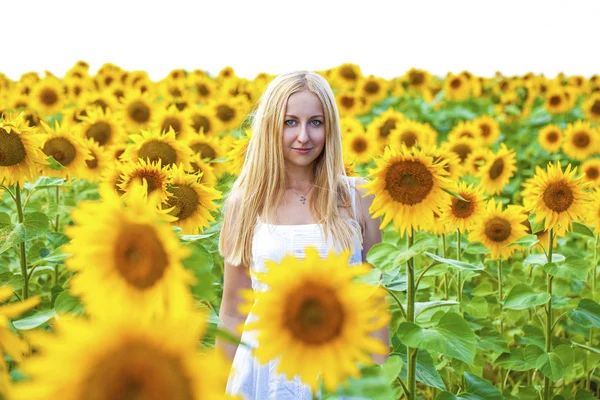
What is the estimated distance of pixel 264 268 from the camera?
2629 mm

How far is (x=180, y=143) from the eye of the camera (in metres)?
3.33

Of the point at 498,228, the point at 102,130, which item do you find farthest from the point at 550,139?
the point at 102,130

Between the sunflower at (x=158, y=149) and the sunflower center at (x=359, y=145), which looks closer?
the sunflower at (x=158, y=149)

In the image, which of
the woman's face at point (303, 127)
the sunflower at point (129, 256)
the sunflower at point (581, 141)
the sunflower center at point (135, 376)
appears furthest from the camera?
the sunflower at point (581, 141)

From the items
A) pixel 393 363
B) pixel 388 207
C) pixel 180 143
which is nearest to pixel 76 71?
pixel 180 143

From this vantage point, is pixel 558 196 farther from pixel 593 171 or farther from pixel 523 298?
pixel 593 171

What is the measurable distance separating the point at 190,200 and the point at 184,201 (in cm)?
2

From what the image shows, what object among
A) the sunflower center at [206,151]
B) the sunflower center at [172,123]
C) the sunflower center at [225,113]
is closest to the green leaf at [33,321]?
the sunflower center at [206,151]

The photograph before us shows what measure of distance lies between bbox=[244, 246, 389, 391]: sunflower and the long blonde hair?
1.51 m

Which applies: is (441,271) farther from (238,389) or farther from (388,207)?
(238,389)

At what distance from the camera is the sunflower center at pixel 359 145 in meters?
5.67

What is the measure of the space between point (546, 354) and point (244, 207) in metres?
1.32

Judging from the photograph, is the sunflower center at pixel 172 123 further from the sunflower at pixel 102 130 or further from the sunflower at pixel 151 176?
the sunflower at pixel 151 176

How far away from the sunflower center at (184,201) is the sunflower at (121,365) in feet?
6.08
